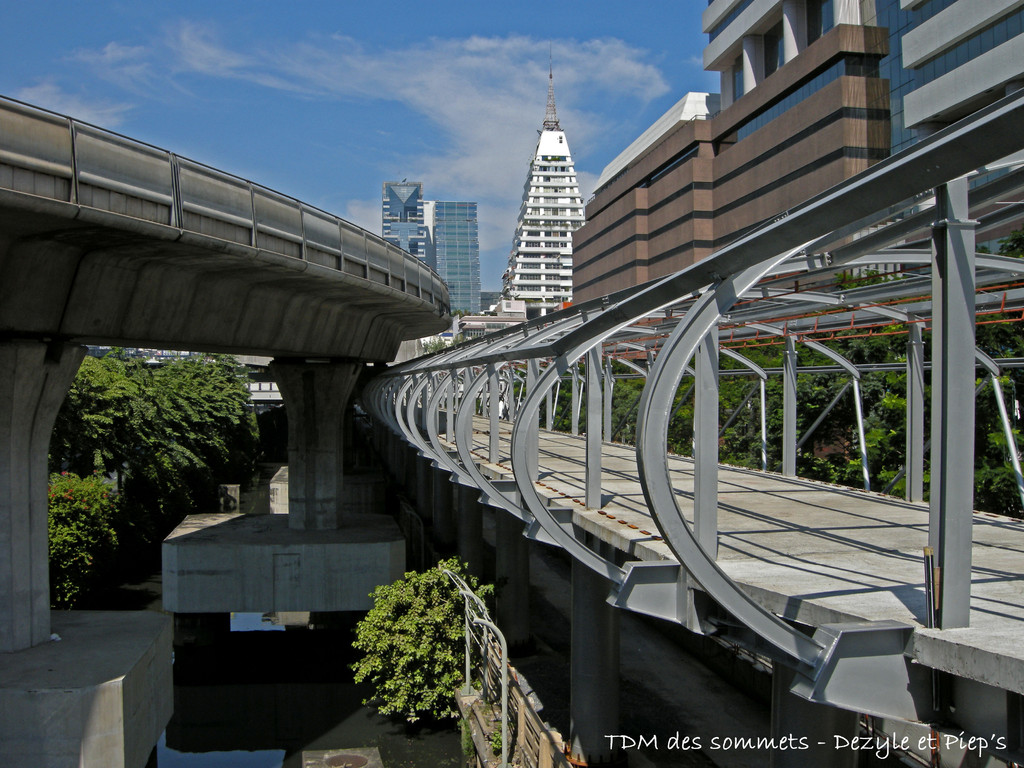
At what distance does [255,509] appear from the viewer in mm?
44312

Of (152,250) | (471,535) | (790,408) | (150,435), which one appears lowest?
(471,535)

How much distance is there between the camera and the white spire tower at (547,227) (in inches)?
5118

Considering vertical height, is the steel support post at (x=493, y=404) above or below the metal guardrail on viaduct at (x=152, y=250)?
below

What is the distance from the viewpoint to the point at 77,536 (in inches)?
906

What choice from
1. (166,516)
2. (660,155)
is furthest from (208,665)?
(660,155)

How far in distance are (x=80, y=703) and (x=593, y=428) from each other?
8911 millimetres

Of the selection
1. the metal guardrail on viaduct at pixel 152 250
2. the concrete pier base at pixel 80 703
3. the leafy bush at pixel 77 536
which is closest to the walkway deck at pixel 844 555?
the metal guardrail on viaduct at pixel 152 250

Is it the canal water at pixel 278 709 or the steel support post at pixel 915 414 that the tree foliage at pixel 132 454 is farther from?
the steel support post at pixel 915 414

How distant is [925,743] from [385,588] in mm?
10176

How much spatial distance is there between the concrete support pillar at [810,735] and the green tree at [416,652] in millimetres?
8917

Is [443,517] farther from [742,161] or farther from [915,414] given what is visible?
[742,161]

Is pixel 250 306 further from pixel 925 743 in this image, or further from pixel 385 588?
pixel 925 743

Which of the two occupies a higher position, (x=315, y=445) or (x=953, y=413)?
(x=953, y=413)

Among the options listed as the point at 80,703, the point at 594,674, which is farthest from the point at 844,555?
the point at 80,703
